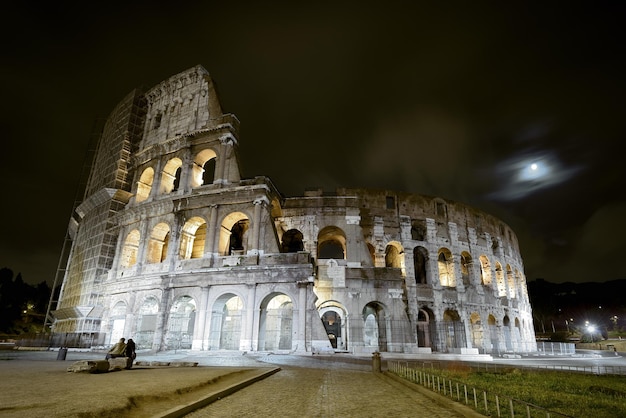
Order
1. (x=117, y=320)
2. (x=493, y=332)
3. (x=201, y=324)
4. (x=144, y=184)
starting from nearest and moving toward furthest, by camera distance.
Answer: (x=201, y=324) < (x=117, y=320) < (x=144, y=184) < (x=493, y=332)

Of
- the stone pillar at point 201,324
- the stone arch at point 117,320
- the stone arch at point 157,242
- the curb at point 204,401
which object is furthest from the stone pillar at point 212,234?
the curb at point 204,401

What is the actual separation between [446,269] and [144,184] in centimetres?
2658

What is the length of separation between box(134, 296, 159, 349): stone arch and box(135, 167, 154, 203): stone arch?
901cm

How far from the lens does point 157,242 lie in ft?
86.0

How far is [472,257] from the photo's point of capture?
31312 millimetres

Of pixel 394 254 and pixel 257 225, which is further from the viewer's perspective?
pixel 394 254

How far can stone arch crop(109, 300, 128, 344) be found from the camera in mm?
24519

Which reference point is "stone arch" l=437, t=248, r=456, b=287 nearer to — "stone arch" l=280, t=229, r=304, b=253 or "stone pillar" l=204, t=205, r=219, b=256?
"stone arch" l=280, t=229, r=304, b=253

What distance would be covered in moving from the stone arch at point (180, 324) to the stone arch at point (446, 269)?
64.9ft

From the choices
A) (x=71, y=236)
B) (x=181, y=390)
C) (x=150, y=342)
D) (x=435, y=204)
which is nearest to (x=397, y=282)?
(x=435, y=204)

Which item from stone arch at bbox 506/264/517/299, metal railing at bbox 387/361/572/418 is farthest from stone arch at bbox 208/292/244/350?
stone arch at bbox 506/264/517/299

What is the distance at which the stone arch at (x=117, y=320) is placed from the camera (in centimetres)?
2452

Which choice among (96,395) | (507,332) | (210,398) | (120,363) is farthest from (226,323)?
(507,332)

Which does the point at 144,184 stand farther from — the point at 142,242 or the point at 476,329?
the point at 476,329
